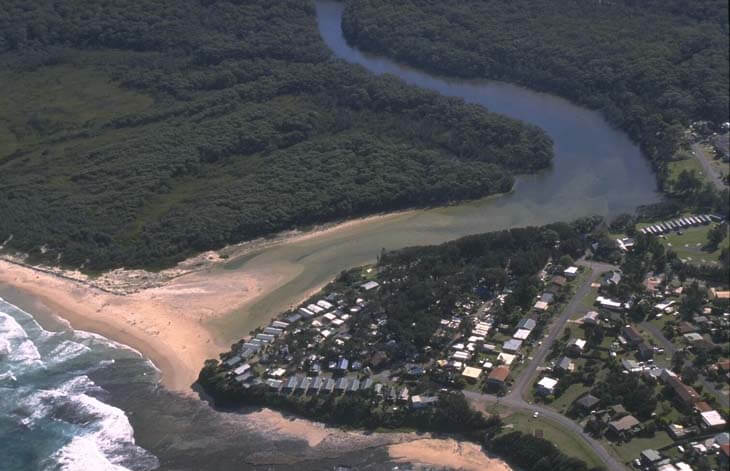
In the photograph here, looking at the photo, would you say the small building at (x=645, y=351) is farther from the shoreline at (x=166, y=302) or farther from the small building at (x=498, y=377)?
the shoreline at (x=166, y=302)

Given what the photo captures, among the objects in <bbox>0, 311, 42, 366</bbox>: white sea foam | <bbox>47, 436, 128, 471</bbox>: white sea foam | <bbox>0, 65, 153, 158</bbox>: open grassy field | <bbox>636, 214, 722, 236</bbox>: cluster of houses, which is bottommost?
<bbox>47, 436, 128, 471</bbox>: white sea foam

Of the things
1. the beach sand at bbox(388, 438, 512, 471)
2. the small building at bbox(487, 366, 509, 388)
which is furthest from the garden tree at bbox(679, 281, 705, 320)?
the beach sand at bbox(388, 438, 512, 471)

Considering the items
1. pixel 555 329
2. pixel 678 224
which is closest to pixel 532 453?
pixel 555 329

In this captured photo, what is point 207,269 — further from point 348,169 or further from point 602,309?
point 602,309

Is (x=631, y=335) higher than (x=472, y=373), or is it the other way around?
(x=631, y=335)

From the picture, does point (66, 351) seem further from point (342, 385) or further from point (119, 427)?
point (342, 385)

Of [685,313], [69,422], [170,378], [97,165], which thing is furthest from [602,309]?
[97,165]

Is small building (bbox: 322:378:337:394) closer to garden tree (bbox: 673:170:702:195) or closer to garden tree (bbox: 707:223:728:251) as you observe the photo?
garden tree (bbox: 707:223:728:251)
